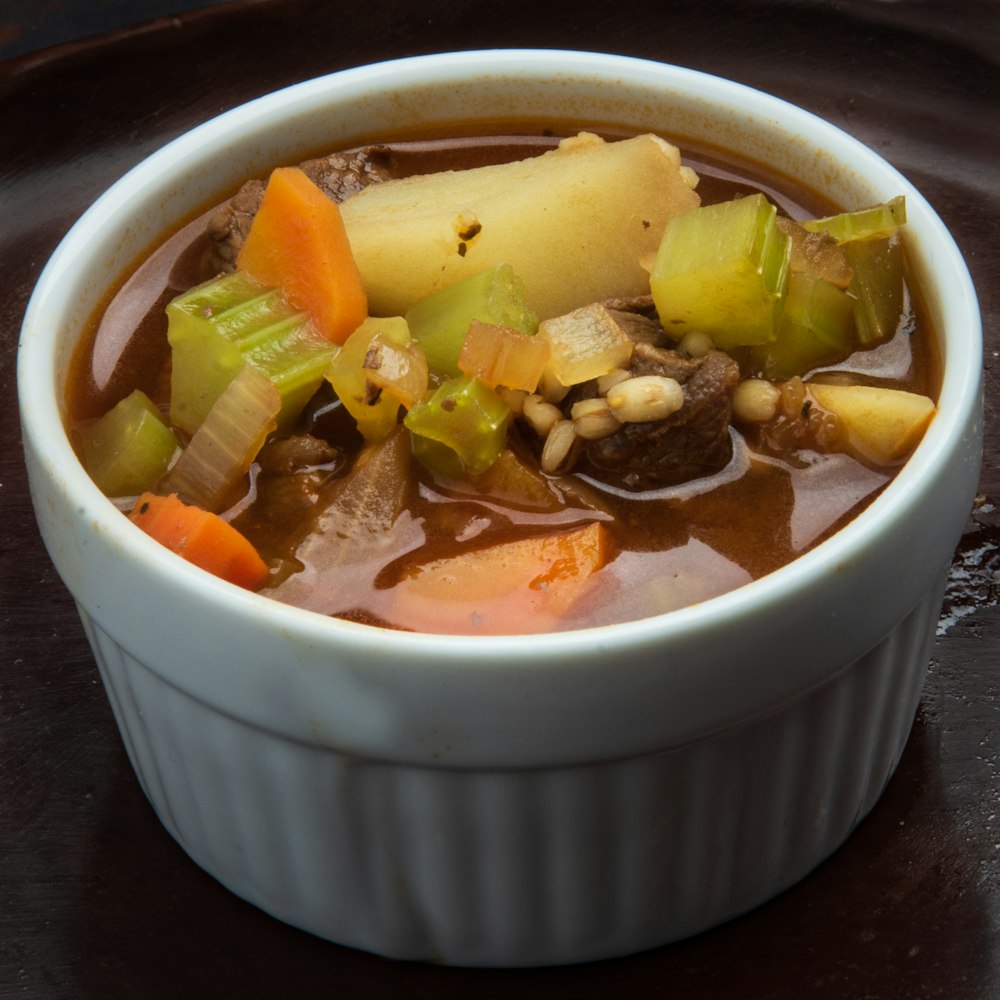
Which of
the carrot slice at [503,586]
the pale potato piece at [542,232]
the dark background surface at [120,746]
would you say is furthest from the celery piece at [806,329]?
the dark background surface at [120,746]

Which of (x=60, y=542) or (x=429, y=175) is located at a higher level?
(x=429, y=175)

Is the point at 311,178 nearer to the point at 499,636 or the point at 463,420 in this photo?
the point at 463,420

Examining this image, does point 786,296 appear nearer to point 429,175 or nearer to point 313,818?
point 429,175

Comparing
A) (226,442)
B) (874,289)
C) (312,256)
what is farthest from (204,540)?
(874,289)

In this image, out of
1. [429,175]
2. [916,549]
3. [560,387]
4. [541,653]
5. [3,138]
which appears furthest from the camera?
[3,138]

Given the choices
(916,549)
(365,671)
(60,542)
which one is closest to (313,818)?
(365,671)
